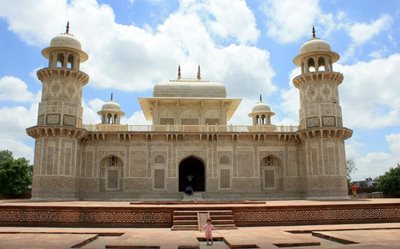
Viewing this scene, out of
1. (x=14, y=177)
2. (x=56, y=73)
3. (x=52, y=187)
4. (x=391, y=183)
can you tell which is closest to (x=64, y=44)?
(x=56, y=73)

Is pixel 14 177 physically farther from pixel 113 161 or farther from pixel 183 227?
pixel 183 227

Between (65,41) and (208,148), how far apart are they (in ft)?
35.4

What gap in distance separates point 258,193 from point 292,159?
305 cm

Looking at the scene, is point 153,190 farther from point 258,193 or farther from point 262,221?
point 262,221

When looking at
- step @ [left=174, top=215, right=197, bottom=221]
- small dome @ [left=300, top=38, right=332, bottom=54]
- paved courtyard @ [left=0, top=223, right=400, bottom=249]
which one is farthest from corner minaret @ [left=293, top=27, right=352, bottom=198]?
step @ [left=174, top=215, right=197, bottom=221]

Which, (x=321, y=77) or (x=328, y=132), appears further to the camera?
(x=321, y=77)

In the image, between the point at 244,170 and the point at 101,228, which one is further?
the point at 244,170

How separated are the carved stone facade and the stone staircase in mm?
11415

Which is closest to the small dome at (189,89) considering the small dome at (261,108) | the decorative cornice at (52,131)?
the small dome at (261,108)

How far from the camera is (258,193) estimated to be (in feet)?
76.9

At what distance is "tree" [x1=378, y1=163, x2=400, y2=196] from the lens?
3756 centimetres

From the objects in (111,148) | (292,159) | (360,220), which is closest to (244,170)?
(292,159)

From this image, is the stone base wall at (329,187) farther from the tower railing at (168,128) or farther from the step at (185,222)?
the step at (185,222)

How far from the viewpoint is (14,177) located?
35938 millimetres
